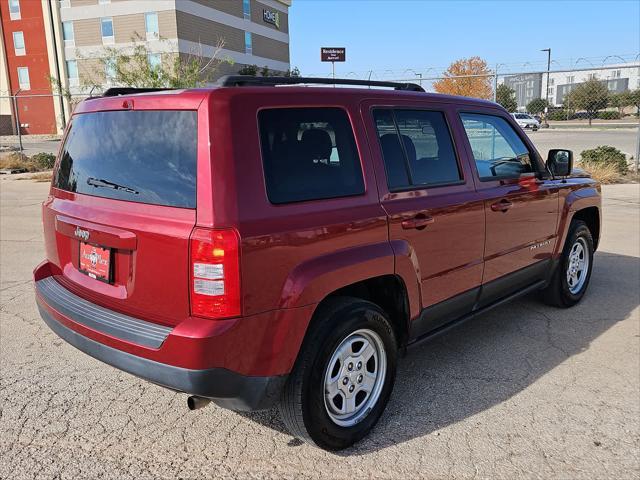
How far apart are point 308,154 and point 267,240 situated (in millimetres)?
581

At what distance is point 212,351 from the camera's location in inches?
92.7

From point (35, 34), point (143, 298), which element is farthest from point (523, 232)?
point (35, 34)

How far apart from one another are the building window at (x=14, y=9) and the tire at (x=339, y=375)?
59130mm

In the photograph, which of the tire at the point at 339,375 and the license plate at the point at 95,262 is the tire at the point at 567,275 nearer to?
the tire at the point at 339,375

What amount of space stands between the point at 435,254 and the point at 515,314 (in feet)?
6.77

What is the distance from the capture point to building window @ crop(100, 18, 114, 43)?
45625 mm

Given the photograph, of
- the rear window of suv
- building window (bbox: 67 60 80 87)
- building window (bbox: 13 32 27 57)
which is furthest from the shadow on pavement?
building window (bbox: 13 32 27 57)

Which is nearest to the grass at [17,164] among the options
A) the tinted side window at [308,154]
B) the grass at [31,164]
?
the grass at [31,164]

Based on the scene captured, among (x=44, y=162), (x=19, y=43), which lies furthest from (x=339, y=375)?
(x=19, y=43)

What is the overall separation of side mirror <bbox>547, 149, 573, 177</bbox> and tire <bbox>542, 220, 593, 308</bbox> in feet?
2.14

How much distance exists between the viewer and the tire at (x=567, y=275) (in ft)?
16.3

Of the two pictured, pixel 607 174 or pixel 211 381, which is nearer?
pixel 211 381

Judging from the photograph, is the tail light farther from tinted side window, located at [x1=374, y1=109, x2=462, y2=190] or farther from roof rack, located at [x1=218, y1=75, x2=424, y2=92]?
tinted side window, located at [x1=374, y1=109, x2=462, y2=190]

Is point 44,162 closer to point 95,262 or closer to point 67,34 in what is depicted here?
point 95,262
